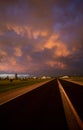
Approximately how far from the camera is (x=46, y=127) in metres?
7.49

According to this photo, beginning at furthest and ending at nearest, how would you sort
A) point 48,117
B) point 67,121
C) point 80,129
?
point 48,117 → point 67,121 → point 80,129

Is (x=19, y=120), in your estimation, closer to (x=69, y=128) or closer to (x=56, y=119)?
(x=56, y=119)

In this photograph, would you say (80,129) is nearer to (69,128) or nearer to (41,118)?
(69,128)

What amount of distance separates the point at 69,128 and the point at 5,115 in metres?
3.74

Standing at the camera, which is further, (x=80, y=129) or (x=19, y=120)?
(x=19, y=120)

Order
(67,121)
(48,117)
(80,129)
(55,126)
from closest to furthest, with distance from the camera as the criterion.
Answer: (80,129)
(55,126)
(67,121)
(48,117)

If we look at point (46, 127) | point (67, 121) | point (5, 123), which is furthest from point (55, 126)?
point (5, 123)

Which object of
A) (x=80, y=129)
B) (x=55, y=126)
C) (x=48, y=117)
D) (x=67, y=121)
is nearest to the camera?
(x=80, y=129)

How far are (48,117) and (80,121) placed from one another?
161 centimetres

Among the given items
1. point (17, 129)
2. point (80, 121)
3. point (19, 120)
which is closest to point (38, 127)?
point (17, 129)

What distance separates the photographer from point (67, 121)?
27.7 feet

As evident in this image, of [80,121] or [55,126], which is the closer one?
[55,126]

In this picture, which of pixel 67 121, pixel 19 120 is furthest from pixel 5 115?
pixel 67 121

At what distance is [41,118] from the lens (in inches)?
354
